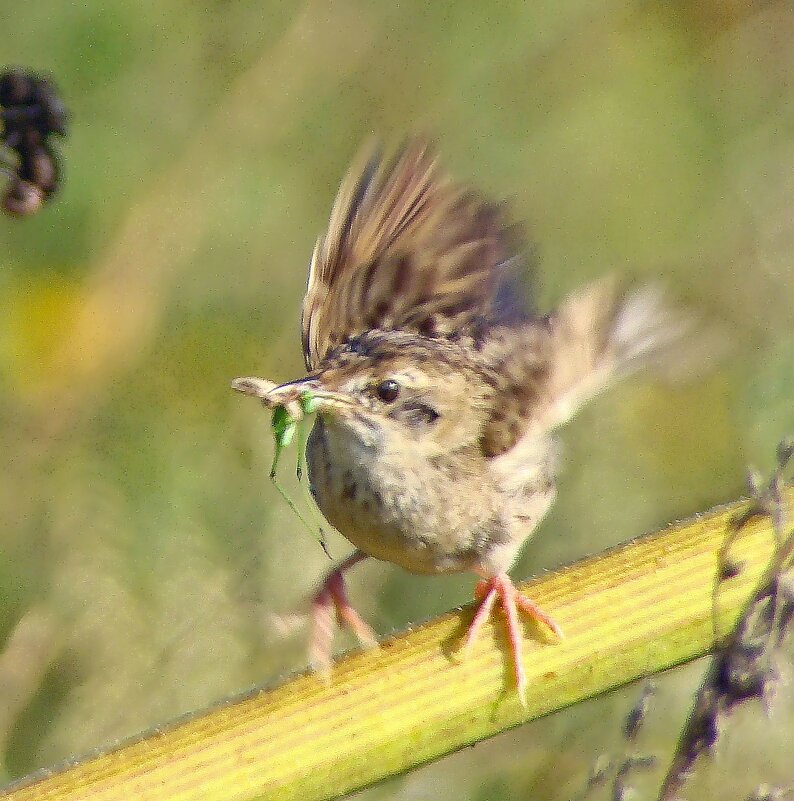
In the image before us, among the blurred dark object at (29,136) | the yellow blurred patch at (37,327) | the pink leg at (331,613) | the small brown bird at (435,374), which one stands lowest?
the yellow blurred patch at (37,327)

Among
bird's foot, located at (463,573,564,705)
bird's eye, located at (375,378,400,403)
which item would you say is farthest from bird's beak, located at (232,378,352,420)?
bird's foot, located at (463,573,564,705)

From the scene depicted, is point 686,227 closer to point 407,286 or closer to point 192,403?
point 407,286

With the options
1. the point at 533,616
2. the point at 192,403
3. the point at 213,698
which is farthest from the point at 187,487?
the point at 533,616

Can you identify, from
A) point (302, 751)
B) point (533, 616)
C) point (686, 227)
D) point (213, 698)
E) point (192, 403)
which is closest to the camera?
point (302, 751)

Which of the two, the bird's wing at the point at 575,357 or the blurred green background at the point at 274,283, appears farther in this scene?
the blurred green background at the point at 274,283

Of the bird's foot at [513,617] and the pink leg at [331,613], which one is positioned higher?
the bird's foot at [513,617]

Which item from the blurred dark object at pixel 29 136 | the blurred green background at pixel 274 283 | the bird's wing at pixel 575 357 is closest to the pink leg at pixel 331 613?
the blurred green background at pixel 274 283

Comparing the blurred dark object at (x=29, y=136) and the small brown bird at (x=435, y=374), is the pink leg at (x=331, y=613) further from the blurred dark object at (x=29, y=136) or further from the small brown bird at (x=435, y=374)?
the blurred dark object at (x=29, y=136)

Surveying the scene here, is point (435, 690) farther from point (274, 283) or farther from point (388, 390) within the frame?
point (274, 283)
